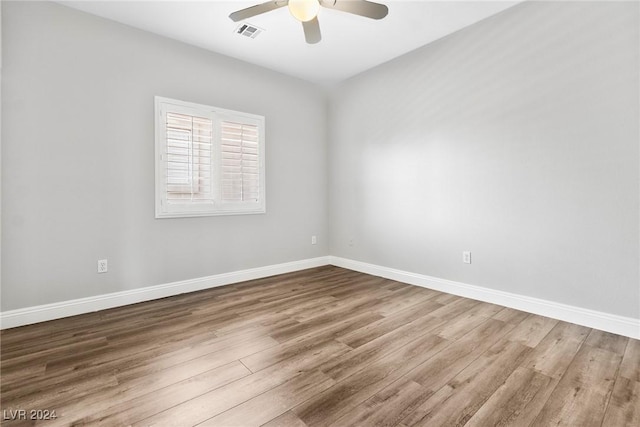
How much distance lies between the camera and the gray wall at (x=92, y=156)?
2.40 metres

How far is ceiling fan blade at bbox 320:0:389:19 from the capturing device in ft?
6.73

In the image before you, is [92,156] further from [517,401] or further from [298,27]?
[517,401]

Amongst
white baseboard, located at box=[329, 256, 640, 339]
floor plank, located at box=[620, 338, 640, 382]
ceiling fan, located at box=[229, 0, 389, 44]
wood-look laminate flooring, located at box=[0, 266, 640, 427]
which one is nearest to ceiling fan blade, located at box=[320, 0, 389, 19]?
ceiling fan, located at box=[229, 0, 389, 44]

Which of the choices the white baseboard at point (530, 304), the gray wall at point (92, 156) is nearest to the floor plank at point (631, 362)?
the white baseboard at point (530, 304)

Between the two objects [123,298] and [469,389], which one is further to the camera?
[123,298]

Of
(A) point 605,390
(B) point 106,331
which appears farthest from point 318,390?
(B) point 106,331

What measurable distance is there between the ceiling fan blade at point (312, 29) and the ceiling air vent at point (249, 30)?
2.84ft

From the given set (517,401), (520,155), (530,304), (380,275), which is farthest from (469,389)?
(380,275)

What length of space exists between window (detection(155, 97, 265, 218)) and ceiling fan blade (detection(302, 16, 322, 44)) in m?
1.55

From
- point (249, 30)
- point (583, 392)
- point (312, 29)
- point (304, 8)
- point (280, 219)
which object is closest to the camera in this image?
point (583, 392)

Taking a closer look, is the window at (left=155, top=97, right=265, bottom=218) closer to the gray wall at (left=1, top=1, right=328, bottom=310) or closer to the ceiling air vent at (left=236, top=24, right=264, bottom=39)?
the gray wall at (left=1, top=1, right=328, bottom=310)

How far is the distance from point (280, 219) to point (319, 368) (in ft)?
8.27

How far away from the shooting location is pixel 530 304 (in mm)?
2621

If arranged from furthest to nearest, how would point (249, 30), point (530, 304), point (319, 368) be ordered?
point (249, 30)
point (530, 304)
point (319, 368)
